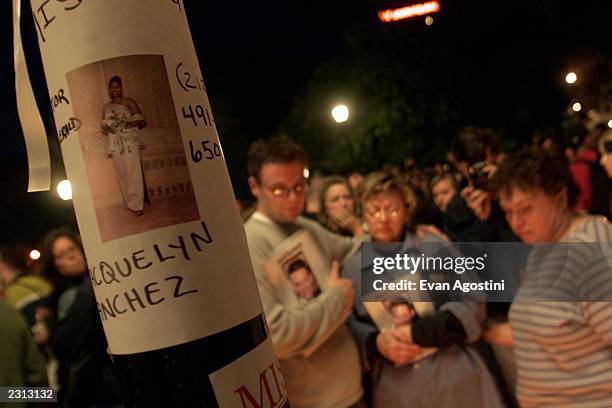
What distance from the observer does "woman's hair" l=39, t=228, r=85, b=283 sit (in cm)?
168

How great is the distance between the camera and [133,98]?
0.56m

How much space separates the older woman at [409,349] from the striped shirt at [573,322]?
0.15m

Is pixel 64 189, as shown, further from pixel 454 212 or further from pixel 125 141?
pixel 454 212

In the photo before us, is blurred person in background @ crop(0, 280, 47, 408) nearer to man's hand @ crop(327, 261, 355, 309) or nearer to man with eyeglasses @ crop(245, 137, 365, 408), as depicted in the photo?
man with eyeglasses @ crop(245, 137, 365, 408)

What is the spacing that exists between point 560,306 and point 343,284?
1.82ft

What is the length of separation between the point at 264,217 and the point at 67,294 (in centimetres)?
94


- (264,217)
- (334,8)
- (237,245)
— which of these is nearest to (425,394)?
(264,217)

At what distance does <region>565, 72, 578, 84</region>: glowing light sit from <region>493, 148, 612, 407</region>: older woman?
40 cm

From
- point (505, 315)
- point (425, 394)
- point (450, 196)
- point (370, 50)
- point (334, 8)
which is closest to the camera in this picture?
point (505, 315)

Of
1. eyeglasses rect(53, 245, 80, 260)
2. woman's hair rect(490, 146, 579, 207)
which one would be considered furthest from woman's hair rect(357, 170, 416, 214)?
eyeglasses rect(53, 245, 80, 260)

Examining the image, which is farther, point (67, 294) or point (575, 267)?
point (67, 294)

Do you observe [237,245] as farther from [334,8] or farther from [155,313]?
[334,8]

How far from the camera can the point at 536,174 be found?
1.54m

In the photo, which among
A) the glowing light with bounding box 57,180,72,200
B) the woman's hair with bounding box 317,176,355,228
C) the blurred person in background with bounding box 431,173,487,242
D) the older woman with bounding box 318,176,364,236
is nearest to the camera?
the glowing light with bounding box 57,180,72,200
